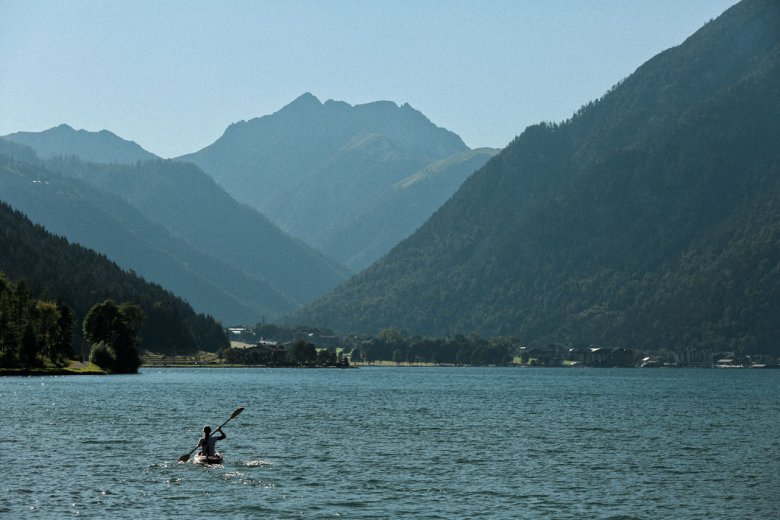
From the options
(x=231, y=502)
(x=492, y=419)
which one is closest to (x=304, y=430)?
(x=492, y=419)

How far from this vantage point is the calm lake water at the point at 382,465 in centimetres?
7569

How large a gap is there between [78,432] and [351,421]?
35.9 metres

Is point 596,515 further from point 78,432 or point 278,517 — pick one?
point 78,432

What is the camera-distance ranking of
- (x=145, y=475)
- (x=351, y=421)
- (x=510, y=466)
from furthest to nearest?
(x=351, y=421) < (x=510, y=466) < (x=145, y=475)

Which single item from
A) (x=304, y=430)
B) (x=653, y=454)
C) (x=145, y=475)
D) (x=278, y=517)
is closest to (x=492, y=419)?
(x=304, y=430)

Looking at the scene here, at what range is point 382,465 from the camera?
96188 millimetres

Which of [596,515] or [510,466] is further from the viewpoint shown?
[510,466]

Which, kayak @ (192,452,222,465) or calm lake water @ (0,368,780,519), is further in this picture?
kayak @ (192,452,222,465)

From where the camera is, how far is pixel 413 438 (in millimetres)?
120812

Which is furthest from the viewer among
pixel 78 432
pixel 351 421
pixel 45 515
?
pixel 351 421

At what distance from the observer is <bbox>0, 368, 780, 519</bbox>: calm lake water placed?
75.7 m

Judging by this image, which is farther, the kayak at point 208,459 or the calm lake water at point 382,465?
the kayak at point 208,459

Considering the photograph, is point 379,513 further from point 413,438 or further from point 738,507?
point 413,438

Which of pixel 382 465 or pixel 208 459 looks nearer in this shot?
pixel 208 459
